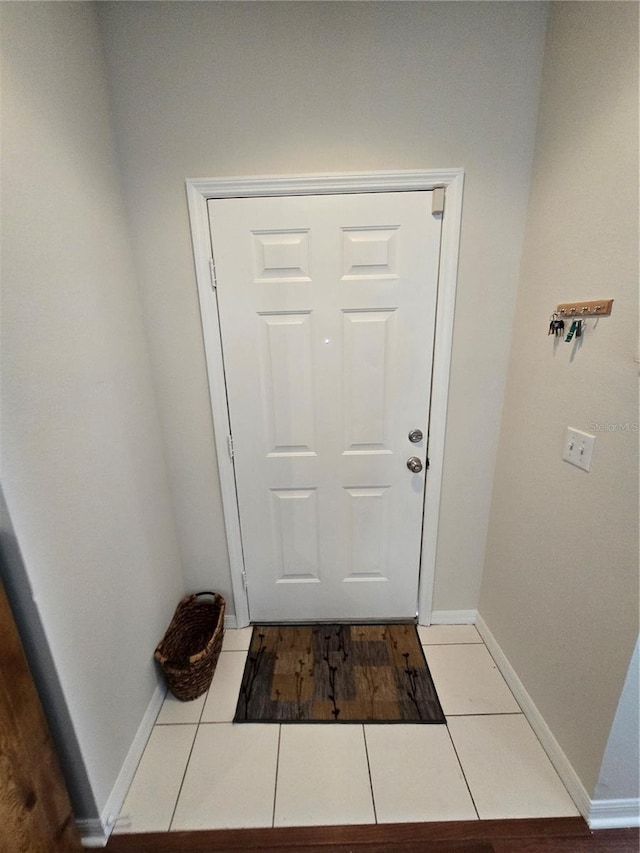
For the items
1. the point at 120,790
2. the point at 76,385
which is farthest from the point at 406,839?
the point at 76,385

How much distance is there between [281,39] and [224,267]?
78 cm

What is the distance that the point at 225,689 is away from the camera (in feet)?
4.85

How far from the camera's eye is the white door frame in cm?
127

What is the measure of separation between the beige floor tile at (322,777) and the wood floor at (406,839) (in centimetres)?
3

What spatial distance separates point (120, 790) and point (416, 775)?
3.26 feet

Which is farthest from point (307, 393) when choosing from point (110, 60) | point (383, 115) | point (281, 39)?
point (110, 60)

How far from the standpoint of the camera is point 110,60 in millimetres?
1197

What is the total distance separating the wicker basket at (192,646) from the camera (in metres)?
1.39

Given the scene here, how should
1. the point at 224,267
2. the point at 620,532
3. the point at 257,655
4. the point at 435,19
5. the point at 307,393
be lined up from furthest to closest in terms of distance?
the point at 257,655 → the point at 307,393 → the point at 224,267 → the point at 435,19 → the point at 620,532

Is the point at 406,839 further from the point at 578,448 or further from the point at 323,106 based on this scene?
the point at 323,106

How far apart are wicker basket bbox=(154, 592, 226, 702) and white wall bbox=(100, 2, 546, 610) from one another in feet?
4.31

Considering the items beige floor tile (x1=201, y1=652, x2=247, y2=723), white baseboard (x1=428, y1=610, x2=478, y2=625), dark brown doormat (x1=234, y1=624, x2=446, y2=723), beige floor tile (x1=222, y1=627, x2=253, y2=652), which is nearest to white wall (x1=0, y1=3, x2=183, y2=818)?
beige floor tile (x1=201, y1=652, x2=247, y2=723)

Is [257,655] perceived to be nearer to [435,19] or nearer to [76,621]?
[76,621]

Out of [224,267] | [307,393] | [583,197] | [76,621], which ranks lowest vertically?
[76,621]
